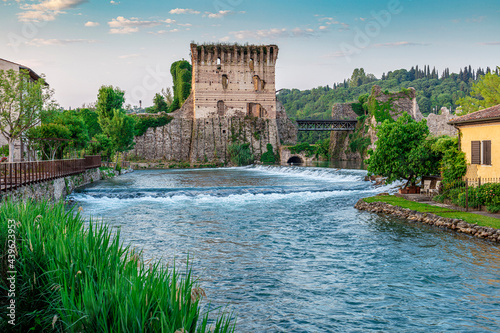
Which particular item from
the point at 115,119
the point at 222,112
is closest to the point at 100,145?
the point at 115,119

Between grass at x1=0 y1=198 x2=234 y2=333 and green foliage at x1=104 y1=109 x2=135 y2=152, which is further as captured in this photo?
green foliage at x1=104 y1=109 x2=135 y2=152

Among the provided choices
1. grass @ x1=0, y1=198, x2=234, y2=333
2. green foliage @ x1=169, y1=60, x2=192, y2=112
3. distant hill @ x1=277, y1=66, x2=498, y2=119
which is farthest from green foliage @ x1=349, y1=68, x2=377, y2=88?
grass @ x1=0, y1=198, x2=234, y2=333

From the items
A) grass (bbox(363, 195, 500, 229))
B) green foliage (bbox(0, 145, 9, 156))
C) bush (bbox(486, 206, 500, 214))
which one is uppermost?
green foliage (bbox(0, 145, 9, 156))

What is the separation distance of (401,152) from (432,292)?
1291cm

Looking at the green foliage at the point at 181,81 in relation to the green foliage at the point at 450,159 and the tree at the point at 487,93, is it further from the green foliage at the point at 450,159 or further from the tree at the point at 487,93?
the green foliage at the point at 450,159

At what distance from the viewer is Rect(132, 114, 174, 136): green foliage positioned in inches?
2411

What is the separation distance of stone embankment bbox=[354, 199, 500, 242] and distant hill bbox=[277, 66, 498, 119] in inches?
3440

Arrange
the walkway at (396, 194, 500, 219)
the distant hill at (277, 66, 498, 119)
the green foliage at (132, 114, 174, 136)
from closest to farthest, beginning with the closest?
1. the walkway at (396, 194, 500, 219)
2. the green foliage at (132, 114, 174, 136)
3. the distant hill at (277, 66, 498, 119)

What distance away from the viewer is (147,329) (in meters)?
4.15

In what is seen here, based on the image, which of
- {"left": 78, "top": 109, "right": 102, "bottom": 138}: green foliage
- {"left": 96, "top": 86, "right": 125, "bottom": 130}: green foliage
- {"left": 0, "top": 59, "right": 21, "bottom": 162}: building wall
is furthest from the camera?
{"left": 78, "top": 109, "right": 102, "bottom": 138}: green foliage

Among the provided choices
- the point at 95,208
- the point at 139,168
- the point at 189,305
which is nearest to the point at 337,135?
the point at 139,168

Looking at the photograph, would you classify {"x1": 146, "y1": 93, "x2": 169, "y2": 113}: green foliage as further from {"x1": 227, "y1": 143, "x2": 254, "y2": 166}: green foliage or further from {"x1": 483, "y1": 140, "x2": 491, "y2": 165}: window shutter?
{"x1": 483, "y1": 140, "x2": 491, "y2": 165}: window shutter

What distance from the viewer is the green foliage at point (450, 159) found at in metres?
17.7

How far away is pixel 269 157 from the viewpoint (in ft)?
207
